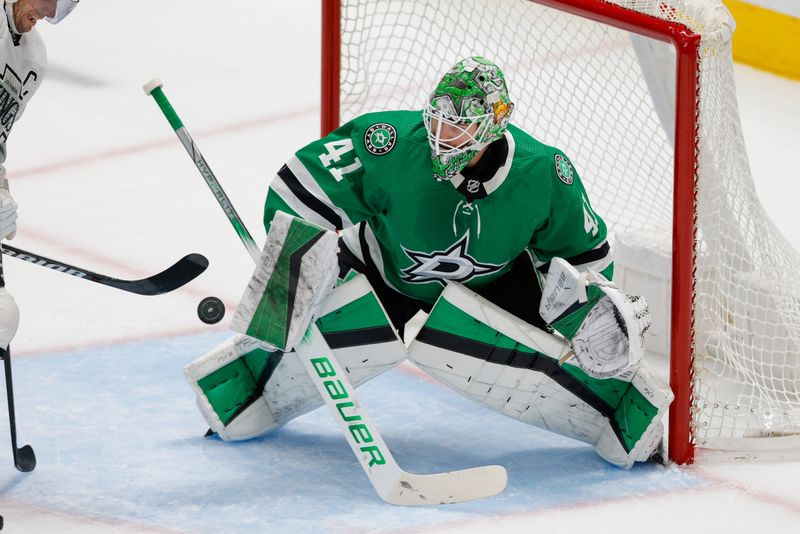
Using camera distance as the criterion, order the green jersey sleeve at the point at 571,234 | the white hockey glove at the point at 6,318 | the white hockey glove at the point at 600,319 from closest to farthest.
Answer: the white hockey glove at the point at 6,318
the white hockey glove at the point at 600,319
the green jersey sleeve at the point at 571,234

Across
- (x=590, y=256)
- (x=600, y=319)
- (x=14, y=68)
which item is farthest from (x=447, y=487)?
(x=14, y=68)

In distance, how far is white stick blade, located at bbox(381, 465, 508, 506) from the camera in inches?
113

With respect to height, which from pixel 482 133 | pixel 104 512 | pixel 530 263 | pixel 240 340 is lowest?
pixel 104 512

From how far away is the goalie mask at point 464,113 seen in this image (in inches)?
109

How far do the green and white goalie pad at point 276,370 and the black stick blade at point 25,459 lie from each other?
0.36 m

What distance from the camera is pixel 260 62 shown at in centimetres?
627

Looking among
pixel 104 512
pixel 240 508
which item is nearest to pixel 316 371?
pixel 240 508

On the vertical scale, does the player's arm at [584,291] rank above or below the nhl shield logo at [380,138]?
below

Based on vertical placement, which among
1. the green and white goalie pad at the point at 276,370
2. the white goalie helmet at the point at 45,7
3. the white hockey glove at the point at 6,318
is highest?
the white goalie helmet at the point at 45,7

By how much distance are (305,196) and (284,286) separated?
0.74 ft

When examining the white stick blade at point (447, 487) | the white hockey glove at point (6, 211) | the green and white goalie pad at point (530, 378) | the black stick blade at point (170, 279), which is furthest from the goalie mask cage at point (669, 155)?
the white hockey glove at point (6, 211)

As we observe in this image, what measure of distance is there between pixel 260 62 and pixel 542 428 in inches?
135

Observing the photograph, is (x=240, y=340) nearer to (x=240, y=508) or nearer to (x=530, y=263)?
(x=240, y=508)

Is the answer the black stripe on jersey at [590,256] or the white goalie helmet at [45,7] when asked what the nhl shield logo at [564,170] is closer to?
the black stripe on jersey at [590,256]
